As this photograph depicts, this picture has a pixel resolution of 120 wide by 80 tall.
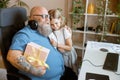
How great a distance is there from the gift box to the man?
0.03 meters

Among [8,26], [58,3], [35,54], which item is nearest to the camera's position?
[35,54]

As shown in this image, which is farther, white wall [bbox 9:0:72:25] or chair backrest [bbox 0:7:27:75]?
white wall [bbox 9:0:72:25]

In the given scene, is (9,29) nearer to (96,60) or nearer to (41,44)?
(41,44)

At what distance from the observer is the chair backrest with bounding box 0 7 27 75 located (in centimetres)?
139

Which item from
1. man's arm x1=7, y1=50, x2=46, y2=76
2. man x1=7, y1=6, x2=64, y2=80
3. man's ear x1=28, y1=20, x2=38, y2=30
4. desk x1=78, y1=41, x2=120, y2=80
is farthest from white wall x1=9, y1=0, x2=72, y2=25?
man's arm x1=7, y1=50, x2=46, y2=76

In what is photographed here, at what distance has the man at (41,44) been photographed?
4.01 feet

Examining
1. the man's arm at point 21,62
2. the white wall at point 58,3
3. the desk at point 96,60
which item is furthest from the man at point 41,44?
the white wall at point 58,3

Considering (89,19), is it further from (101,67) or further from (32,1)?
(101,67)

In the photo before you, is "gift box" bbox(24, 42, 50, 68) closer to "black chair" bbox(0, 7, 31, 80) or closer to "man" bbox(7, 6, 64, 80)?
"man" bbox(7, 6, 64, 80)

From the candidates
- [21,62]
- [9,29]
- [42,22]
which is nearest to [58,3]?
[42,22]

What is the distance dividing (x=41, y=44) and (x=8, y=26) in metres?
0.34

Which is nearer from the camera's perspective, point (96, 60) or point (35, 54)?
point (35, 54)

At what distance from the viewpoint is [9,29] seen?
4.84 ft

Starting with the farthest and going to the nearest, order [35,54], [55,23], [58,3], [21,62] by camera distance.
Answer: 1. [58,3]
2. [55,23]
3. [35,54]
4. [21,62]
